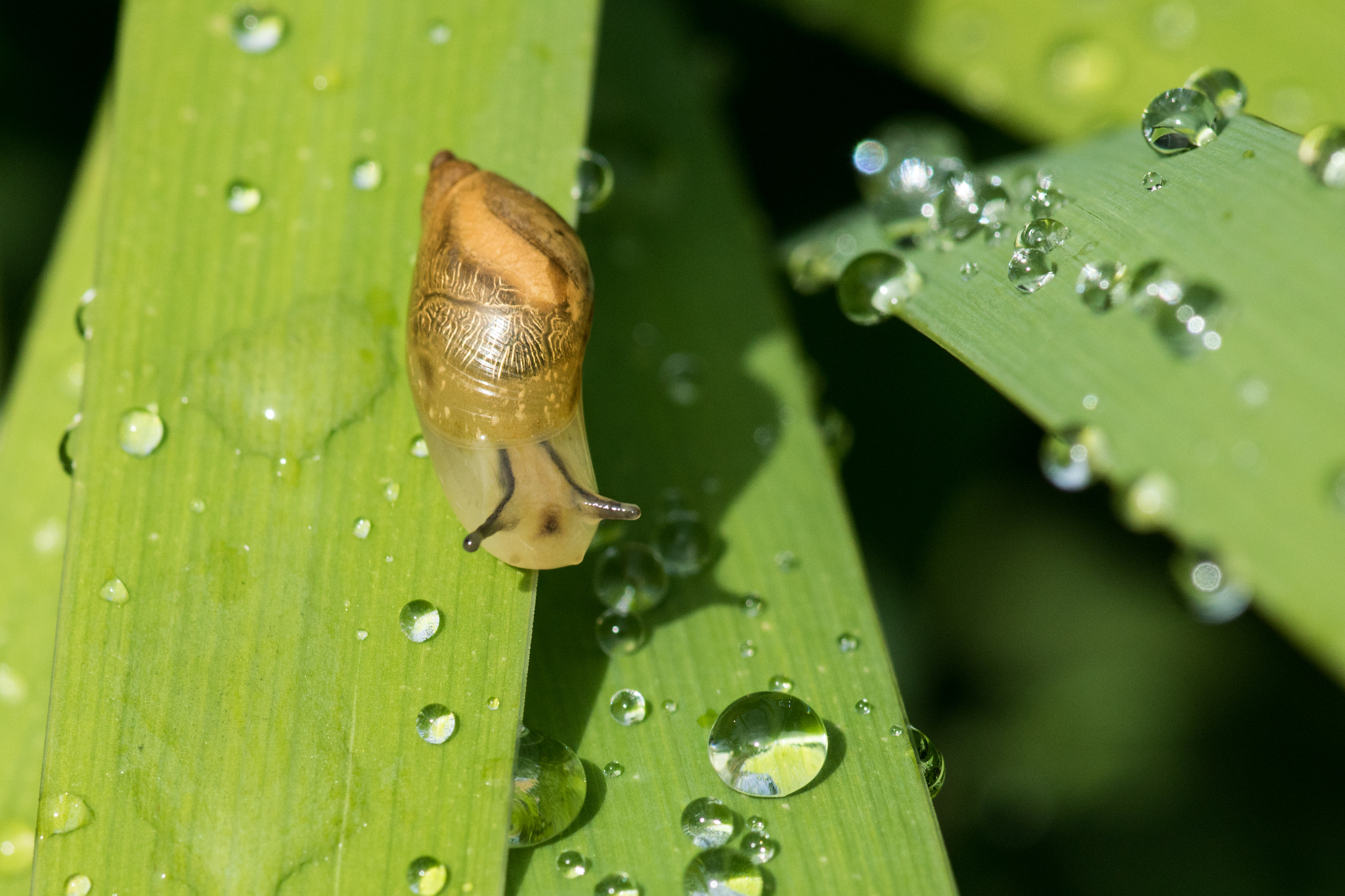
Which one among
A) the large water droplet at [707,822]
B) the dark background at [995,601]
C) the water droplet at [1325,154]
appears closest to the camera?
the water droplet at [1325,154]

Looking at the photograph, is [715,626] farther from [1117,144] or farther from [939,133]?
[939,133]

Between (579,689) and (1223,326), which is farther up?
(1223,326)

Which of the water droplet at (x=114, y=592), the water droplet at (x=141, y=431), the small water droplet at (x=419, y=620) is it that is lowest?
the small water droplet at (x=419, y=620)

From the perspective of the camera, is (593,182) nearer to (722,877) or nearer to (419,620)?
(419,620)

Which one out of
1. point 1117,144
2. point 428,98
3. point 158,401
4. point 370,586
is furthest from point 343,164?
point 1117,144

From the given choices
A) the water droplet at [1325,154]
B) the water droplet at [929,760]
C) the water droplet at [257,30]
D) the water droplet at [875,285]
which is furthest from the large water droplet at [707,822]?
the water droplet at [257,30]

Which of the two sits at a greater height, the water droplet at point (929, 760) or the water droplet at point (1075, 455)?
the water droplet at point (1075, 455)

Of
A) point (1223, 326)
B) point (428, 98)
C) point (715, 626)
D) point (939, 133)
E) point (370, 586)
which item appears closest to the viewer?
point (1223, 326)

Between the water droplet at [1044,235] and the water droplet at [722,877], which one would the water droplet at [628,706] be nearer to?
the water droplet at [722,877]
